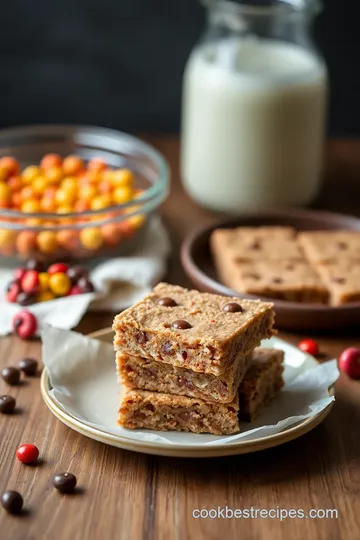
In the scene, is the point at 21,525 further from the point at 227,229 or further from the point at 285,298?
the point at 227,229

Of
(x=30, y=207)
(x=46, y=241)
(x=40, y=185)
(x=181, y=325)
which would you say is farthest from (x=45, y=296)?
(x=181, y=325)

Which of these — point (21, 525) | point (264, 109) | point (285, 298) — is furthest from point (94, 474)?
point (264, 109)

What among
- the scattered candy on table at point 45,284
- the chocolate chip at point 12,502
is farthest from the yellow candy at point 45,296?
the chocolate chip at point 12,502

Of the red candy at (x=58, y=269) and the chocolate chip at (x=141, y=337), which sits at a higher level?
the chocolate chip at (x=141, y=337)

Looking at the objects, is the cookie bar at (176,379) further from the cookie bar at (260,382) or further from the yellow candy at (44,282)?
the yellow candy at (44,282)

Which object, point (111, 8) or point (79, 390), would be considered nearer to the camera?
point (79, 390)
